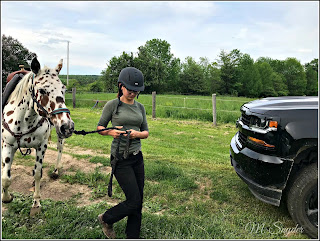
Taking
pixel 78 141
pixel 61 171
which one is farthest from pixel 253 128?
pixel 78 141

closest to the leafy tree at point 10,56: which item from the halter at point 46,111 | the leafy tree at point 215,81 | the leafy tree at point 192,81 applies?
the halter at point 46,111

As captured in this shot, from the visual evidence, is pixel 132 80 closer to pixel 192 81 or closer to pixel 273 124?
pixel 273 124

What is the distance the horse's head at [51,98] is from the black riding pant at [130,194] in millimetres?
709

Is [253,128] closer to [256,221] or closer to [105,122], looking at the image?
[256,221]

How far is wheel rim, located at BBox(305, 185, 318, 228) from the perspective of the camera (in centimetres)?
278

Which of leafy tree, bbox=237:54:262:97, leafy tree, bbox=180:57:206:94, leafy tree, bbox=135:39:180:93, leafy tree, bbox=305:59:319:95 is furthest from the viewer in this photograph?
leafy tree, bbox=305:59:319:95

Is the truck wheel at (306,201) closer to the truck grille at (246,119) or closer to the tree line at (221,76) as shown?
the truck grille at (246,119)

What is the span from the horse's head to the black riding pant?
71 cm

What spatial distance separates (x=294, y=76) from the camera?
53.2 metres

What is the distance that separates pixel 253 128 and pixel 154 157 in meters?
3.25

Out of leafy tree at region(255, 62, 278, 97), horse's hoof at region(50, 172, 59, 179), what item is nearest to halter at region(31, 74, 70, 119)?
horse's hoof at region(50, 172, 59, 179)

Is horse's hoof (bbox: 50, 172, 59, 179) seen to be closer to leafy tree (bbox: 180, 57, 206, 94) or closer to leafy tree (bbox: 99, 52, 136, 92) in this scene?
leafy tree (bbox: 99, 52, 136, 92)

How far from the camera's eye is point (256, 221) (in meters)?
3.12

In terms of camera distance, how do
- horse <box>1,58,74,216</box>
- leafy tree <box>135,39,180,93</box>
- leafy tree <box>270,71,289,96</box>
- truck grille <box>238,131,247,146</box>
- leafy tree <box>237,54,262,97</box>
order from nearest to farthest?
horse <box>1,58,74,216</box> → truck grille <box>238,131,247,146</box> → leafy tree <box>135,39,180,93</box> → leafy tree <box>237,54,262,97</box> → leafy tree <box>270,71,289,96</box>
